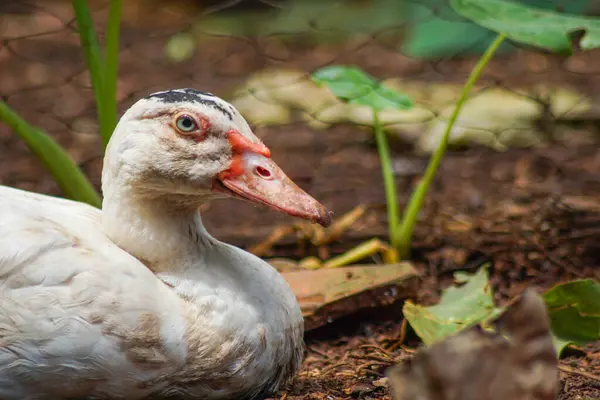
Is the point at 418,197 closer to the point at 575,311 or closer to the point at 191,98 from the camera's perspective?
the point at 575,311

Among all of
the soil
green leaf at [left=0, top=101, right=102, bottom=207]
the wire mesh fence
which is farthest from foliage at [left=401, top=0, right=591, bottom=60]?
green leaf at [left=0, top=101, right=102, bottom=207]

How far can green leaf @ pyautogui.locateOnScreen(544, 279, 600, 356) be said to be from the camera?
2.39 m

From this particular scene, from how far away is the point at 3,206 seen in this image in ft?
6.52

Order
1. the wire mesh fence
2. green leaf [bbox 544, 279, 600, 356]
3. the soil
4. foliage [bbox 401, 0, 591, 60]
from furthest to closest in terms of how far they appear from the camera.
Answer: foliage [bbox 401, 0, 591, 60]
the wire mesh fence
the soil
green leaf [bbox 544, 279, 600, 356]

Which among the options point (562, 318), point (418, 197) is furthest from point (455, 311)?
point (418, 197)

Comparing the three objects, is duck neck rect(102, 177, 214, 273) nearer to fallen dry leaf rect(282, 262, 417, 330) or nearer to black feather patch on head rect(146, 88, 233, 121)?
black feather patch on head rect(146, 88, 233, 121)

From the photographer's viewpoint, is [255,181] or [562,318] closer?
[255,181]

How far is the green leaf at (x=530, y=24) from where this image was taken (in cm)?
265

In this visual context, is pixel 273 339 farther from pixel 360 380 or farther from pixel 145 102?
pixel 145 102

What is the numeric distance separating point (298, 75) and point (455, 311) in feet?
9.44

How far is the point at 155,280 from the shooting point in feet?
6.37

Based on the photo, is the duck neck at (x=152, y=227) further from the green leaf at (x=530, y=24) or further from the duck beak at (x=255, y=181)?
the green leaf at (x=530, y=24)

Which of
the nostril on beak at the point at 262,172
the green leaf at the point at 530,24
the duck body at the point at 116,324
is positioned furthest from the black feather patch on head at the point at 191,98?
the green leaf at the point at 530,24

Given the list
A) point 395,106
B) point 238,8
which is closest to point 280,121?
point 395,106
